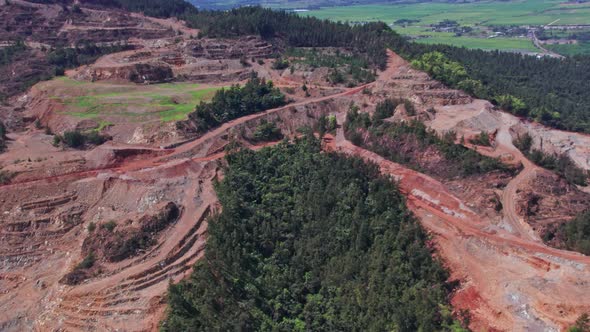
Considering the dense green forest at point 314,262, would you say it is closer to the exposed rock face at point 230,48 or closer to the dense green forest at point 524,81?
the dense green forest at point 524,81

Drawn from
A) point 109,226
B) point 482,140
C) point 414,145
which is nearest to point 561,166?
point 482,140

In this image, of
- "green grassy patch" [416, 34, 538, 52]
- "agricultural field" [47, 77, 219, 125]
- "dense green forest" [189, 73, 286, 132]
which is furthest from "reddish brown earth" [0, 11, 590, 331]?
"green grassy patch" [416, 34, 538, 52]

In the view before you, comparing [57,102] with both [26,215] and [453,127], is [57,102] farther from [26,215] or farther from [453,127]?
[453,127]

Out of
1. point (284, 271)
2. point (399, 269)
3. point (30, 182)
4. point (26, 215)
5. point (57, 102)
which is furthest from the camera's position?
point (57, 102)

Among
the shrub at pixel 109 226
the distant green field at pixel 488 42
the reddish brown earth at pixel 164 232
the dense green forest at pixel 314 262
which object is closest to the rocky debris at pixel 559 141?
the reddish brown earth at pixel 164 232

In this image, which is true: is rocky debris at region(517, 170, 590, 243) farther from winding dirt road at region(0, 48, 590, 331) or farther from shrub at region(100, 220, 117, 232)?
shrub at region(100, 220, 117, 232)

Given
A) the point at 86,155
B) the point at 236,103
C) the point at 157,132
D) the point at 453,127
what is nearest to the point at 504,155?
the point at 453,127

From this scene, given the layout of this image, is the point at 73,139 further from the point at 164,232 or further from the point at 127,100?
the point at 164,232
